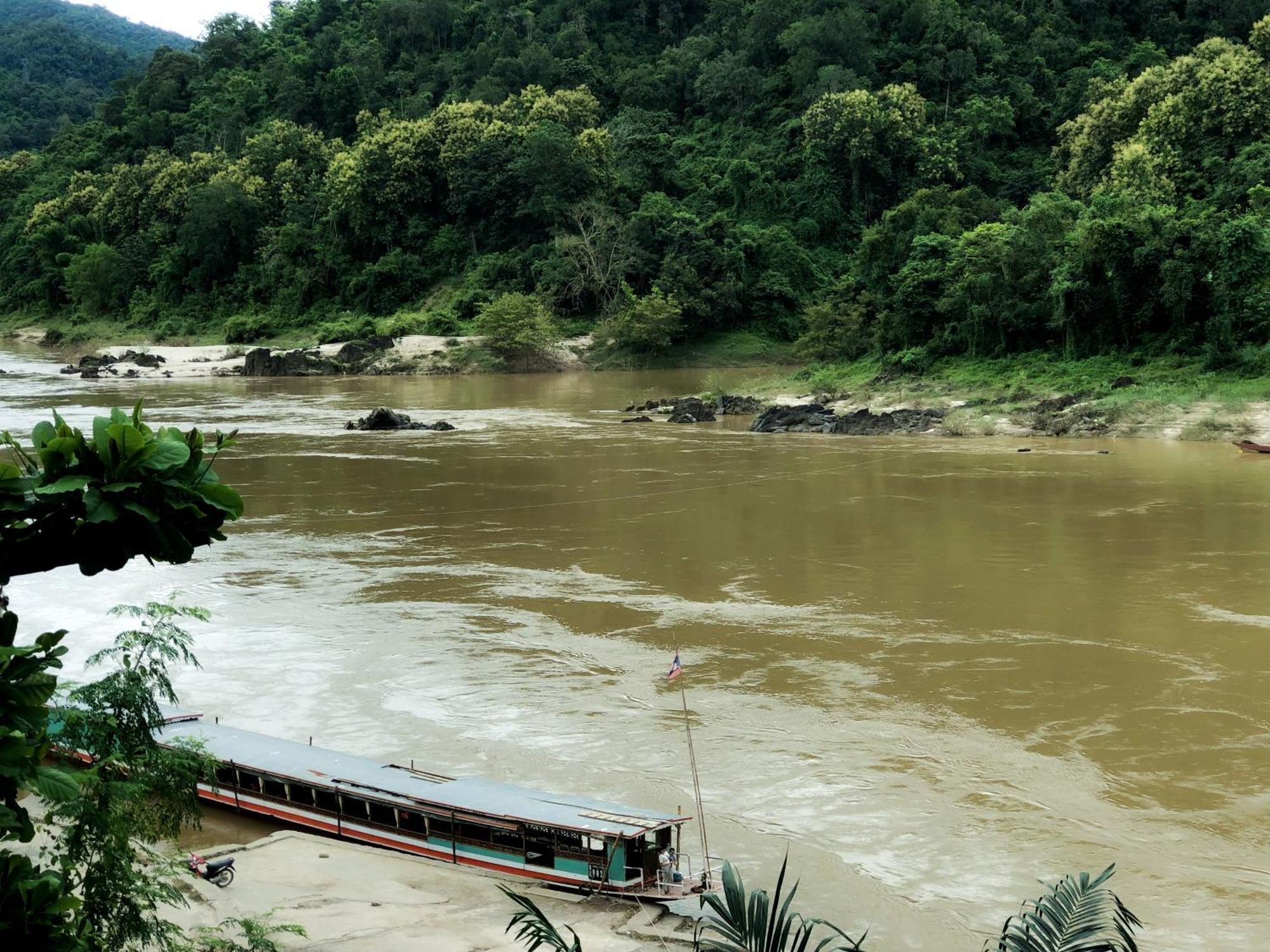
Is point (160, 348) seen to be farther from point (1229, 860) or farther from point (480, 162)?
point (1229, 860)

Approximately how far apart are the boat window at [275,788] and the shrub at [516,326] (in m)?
56.8

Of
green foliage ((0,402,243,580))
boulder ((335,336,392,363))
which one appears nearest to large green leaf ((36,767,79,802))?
green foliage ((0,402,243,580))

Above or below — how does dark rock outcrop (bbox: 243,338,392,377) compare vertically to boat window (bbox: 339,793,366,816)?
above

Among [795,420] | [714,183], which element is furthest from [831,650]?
[714,183]

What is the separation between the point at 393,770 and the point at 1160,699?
9.91 m

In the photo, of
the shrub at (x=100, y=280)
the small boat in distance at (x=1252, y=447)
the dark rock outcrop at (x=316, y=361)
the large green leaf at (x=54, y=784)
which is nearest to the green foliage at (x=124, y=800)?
the large green leaf at (x=54, y=784)

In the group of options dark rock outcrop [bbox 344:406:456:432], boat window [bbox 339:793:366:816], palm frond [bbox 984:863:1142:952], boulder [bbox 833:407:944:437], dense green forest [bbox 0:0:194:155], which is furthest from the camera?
dense green forest [bbox 0:0:194:155]

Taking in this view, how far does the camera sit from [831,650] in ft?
58.9

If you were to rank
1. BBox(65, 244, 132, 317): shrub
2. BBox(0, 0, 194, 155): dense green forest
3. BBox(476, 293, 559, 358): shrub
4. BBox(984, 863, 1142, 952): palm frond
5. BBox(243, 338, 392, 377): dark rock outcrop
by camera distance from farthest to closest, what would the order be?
BBox(0, 0, 194, 155): dense green forest
BBox(65, 244, 132, 317): shrub
BBox(243, 338, 392, 377): dark rock outcrop
BBox(476, 293, 559, 358): shrub
BBox(984, 863, 1142, 952): palm frond

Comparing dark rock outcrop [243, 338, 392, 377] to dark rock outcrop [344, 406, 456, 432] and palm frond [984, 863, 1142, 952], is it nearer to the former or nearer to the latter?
dark rock outcrop [344, 406, 456, 432]

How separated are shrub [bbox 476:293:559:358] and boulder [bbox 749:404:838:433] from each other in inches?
1101

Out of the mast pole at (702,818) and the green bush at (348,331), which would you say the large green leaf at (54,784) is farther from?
the green bush at (348,331)

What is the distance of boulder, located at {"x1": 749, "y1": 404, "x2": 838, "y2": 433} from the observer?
42.1 meters

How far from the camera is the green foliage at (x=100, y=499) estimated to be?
178 inches
